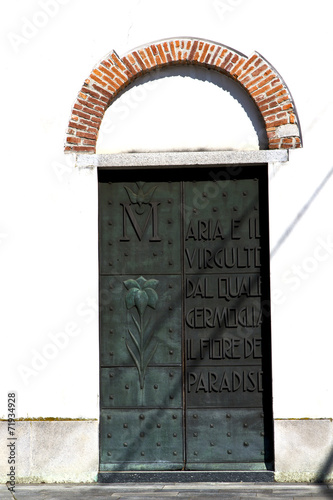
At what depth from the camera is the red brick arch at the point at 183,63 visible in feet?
27.8

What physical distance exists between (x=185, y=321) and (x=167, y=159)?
1773mm

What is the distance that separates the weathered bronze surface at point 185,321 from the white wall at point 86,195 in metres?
0.28

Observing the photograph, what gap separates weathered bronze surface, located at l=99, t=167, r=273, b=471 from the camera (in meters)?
8.60

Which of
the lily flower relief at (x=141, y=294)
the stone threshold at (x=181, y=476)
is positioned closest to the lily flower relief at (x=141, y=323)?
the lily flower relief at (x=141, y=294)

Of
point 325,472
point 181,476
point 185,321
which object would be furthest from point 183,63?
point 325,472

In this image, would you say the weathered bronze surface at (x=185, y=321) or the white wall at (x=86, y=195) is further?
the weathered bronze surface at (x=185, y=321)

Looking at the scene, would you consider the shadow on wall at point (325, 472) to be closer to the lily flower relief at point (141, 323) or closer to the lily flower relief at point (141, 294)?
the lily flower relief at point (141, 323)

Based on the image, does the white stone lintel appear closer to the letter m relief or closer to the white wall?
the white wall

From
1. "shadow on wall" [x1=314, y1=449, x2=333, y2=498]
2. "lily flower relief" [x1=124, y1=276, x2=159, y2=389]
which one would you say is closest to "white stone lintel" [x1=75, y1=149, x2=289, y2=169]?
"lily flower relief" [x1=124, y1=276, x2=159, y2=389]

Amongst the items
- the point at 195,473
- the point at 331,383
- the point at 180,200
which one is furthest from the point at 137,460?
the point at 180,200

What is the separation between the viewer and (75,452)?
332 inches

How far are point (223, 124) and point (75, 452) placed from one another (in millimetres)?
3859

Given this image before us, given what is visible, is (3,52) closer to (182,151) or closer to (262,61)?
(182,151)

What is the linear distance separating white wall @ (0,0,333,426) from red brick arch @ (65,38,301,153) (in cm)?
10
